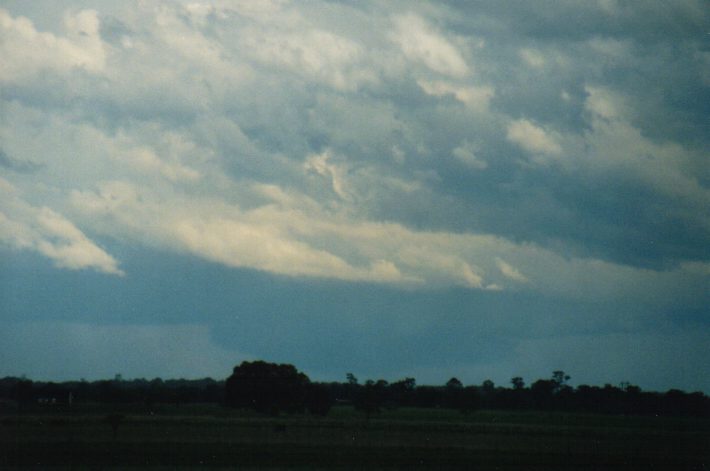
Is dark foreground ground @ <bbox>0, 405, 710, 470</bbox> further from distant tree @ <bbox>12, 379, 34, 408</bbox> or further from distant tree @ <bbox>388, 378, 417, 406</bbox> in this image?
distant tree @ <bbox>388, 378, 417, 406</bbox>

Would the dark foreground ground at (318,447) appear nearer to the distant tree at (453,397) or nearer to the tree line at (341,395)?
the tree line at (341,395)

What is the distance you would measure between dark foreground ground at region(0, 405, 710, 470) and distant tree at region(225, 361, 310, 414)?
28863 millimetres

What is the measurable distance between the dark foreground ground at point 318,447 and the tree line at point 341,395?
2793 cm

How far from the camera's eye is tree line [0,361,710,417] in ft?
359

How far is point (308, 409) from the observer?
112 meters

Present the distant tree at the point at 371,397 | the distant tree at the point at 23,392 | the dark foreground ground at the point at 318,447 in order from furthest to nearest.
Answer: the distant tree at the point at 371,397
the distant tree at the point at 23,392
the dark foreground ground at the point at 318,447

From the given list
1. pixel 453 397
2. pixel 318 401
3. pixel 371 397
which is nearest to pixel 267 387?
pixel 318 401

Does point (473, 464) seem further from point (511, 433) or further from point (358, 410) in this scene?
point (358, 410)

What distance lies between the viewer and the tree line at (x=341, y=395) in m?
109

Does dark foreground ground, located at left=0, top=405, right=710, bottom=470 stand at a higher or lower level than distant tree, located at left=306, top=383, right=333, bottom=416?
lower

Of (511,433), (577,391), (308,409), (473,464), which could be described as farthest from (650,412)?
(473,464)

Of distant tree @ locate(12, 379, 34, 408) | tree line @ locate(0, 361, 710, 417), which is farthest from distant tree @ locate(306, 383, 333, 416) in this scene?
distant tree @ locate(12, 379, 34, 408)

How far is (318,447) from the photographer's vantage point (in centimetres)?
5391

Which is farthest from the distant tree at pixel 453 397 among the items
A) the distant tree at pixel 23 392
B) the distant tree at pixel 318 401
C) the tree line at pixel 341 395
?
the distant tree at pixel 23 392
